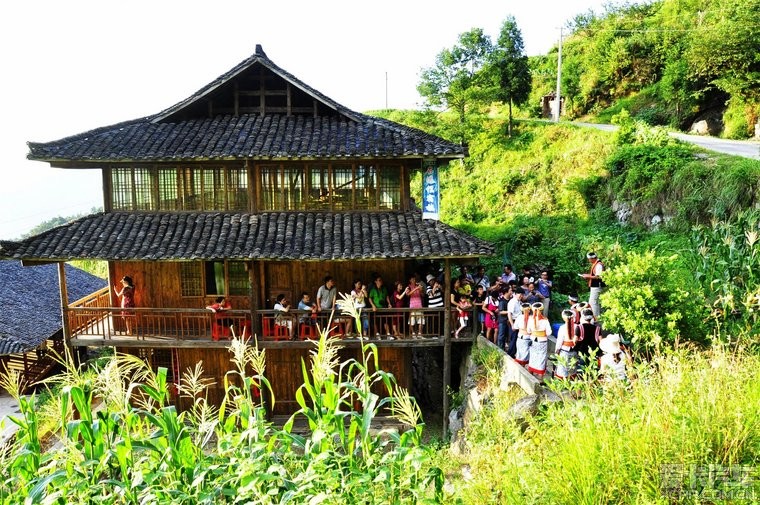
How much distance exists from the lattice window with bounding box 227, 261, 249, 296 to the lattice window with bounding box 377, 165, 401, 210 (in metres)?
Result: 4.42

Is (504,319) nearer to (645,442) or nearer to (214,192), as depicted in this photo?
(645,442)

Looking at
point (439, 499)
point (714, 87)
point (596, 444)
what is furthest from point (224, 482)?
point (714, 87)

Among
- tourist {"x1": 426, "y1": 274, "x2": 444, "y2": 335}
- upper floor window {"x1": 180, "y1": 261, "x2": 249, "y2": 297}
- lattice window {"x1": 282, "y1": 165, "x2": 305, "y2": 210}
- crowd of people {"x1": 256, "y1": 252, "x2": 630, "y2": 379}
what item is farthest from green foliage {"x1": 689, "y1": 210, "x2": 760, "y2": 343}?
upper floor window {"x1": 180, "y1": 261, "x2": 249, "y2": 297}

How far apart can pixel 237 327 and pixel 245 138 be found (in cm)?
536

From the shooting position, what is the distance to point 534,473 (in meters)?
4.91

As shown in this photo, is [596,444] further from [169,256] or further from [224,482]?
[169,256]

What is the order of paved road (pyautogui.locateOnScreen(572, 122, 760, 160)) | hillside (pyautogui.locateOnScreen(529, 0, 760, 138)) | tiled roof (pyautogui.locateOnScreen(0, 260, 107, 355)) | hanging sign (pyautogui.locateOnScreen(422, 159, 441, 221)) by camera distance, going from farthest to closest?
1. hillside (pyautogui.locateOnScreen(529, 0, 760, 138))
2. paved road (pyautogui.locateOnScreen(572, 122, 760, 160))
3. tiled roof (pyautogui.locateOnScreen(0, 260, 107, 355))
4. hanging sign (pyautogui.locateOnScreen(422, 159, 441, 221))

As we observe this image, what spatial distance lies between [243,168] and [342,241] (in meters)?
3.83

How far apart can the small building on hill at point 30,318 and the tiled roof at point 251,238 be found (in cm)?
692

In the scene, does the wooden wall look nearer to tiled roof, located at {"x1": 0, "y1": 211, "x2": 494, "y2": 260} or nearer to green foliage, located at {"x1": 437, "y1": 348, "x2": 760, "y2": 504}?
tiled roof, located at {"x1": 0, "y1": 211, "x2": 494, "y2": 260}

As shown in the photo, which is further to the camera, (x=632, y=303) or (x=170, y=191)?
(x=170, y=191)

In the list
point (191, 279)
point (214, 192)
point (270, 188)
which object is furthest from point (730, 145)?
point (191, 279)

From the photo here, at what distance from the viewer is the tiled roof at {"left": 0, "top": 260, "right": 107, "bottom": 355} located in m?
19.1

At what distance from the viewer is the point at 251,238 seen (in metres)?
13.6
